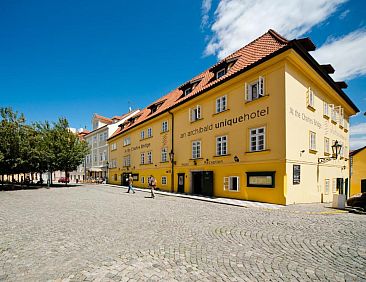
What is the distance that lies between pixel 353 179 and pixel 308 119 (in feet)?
46.1

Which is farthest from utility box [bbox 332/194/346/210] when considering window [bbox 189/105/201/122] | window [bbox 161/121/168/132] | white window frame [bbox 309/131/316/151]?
window [bbox 161/121/168/132]

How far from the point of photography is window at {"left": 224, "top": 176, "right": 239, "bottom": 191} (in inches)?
642

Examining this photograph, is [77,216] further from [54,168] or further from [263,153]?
[54,168]

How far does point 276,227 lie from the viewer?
7926 mm

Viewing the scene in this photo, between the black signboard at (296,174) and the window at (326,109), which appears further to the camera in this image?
the window at (326,109)

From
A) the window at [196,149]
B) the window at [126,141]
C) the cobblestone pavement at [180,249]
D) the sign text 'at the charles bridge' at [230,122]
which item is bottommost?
the cobblestone pavement at [180,249]

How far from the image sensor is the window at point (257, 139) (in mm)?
14741

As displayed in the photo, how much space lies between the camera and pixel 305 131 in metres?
15.2

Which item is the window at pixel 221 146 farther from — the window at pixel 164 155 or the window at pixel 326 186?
the window at pixel 164 155

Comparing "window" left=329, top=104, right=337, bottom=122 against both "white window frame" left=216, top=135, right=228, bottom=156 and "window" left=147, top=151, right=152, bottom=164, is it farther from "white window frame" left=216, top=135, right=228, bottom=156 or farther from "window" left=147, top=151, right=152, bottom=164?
"window" left=147, top=151, right=152, bottom=164

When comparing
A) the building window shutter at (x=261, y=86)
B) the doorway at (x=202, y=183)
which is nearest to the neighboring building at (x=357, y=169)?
the doorway at (x=202, y=183)

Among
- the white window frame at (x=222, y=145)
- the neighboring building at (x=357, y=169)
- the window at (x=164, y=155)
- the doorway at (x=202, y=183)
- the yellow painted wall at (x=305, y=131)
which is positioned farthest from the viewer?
the window at (x=164, y=155)

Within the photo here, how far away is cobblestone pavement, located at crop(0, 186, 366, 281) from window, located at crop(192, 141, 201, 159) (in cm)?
1146

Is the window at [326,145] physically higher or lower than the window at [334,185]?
higher
